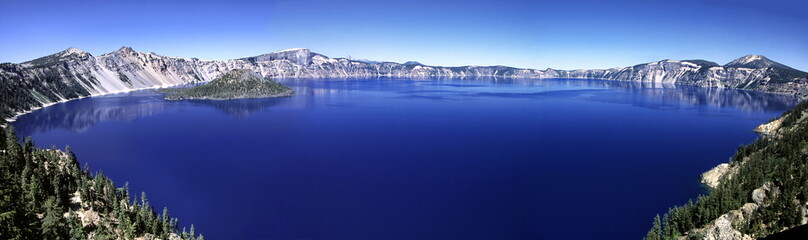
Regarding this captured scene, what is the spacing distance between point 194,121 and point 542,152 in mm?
131483

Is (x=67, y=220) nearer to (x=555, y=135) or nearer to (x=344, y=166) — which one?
(x=344, y=166)

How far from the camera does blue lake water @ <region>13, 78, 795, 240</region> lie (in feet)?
214

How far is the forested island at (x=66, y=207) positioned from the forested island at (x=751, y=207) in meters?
62.5

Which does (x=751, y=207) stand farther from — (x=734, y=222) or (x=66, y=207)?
(x=66, y=207)

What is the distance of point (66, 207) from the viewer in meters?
55.2

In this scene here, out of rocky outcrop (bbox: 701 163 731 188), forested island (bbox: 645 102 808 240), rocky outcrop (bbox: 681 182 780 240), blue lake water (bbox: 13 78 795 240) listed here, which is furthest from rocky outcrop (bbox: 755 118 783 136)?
rocky outcrop (bbox: 681 182 780 240)

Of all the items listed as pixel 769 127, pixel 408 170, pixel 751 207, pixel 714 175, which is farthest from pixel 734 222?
pixel 769 127

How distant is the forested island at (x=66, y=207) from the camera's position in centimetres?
4575

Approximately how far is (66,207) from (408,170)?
57957 mm

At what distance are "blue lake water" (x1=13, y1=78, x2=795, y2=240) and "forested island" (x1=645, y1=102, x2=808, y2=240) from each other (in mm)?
5126

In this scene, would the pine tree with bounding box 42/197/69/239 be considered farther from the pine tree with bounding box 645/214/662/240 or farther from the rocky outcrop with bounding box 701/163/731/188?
the rocky outcrop with bounding box 701/163/731/188

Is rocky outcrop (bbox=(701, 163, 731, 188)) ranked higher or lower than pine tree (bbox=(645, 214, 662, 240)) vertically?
higher

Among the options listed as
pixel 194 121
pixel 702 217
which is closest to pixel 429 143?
pixel 702 217

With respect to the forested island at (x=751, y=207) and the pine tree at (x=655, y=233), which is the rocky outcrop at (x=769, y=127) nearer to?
the forested island at (x=751, y=207)
